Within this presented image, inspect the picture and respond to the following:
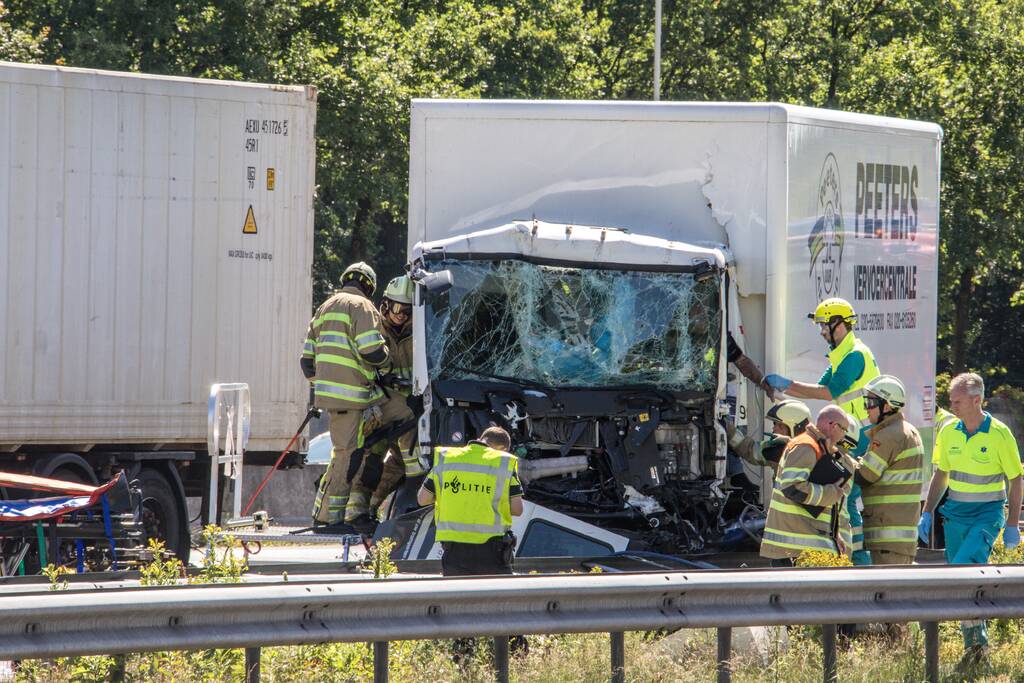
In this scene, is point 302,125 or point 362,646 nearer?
point 362,646

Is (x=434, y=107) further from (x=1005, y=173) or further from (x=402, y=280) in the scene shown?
(x=1005, y=173)

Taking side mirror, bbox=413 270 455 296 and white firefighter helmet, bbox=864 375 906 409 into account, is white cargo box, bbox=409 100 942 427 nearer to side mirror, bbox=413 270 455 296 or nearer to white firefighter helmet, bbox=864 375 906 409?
side mirror, bbox=413 270 455 296

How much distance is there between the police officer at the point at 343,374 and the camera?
10.8m

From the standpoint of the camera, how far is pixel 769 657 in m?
7.54

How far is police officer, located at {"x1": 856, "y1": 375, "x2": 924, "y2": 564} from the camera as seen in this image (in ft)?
29.0

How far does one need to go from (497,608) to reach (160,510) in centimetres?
628

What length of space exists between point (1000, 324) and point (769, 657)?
27631 mm

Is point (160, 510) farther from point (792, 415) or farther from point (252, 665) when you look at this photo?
point (252, 665)

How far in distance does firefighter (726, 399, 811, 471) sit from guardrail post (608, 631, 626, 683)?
2983 mm

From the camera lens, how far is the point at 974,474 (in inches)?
358

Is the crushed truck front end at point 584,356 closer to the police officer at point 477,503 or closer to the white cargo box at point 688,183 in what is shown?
the white cargo box at point 688,183

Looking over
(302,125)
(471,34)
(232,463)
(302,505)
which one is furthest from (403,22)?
(232,463)

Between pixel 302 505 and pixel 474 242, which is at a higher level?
pixel 474 242

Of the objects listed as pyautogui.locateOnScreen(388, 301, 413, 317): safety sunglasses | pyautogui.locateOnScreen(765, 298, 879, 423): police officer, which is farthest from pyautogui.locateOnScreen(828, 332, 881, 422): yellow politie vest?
pyautogui.locateOnScreen(388, 301, 413, 317): safety sunglasses
